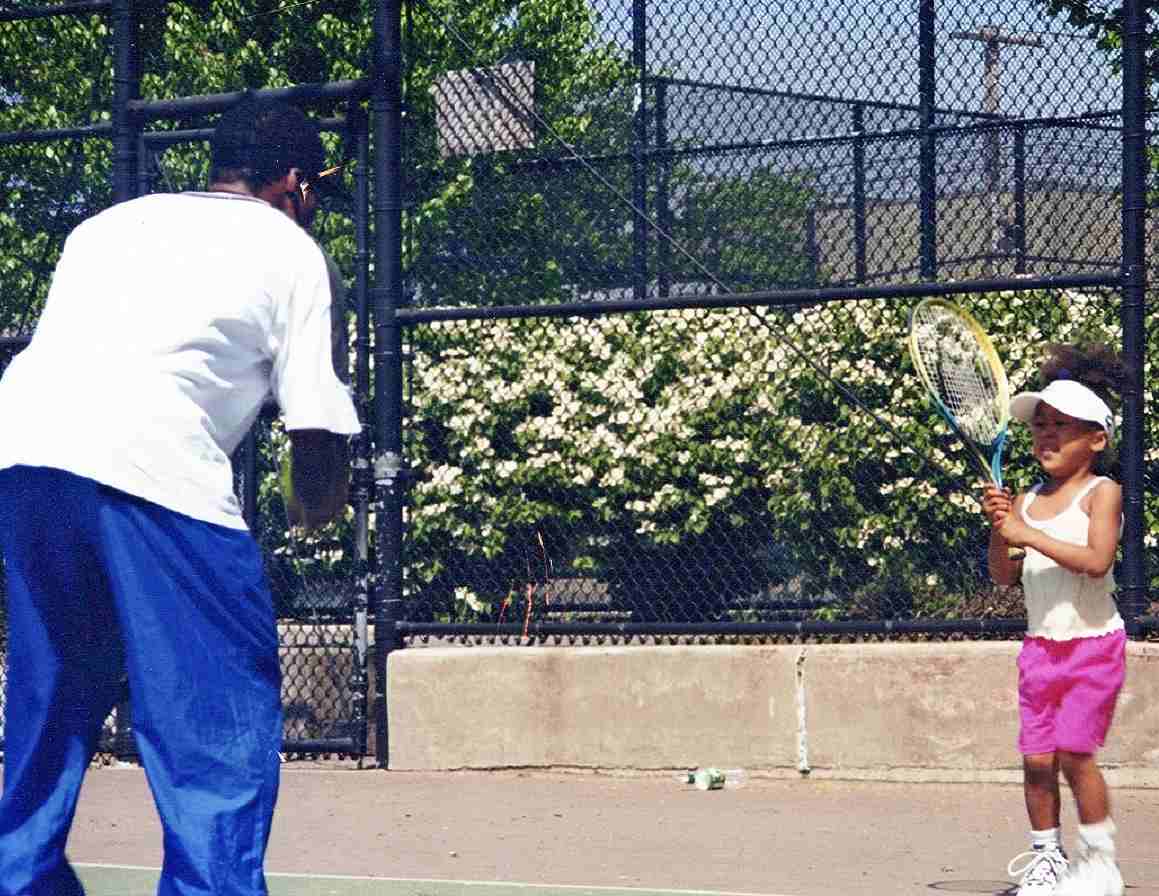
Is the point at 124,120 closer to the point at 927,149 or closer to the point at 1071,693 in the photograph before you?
the point at 927,149

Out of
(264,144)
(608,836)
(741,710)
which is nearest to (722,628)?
(741,710)

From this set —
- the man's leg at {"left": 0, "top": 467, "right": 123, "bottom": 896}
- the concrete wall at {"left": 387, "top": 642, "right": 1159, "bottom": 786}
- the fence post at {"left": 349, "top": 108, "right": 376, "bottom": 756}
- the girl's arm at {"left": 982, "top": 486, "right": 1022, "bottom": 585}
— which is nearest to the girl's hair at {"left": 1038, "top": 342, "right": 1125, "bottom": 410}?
the girl's arm at {"left": 982, "top": 486, "right": 1022, "bottom": 585}

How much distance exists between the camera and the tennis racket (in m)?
5.70

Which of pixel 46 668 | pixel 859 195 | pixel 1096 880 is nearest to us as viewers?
pixel 46 668

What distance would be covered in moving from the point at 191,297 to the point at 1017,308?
5137 millimetres

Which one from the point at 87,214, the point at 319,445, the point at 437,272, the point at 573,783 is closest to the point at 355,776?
the point at 573,783

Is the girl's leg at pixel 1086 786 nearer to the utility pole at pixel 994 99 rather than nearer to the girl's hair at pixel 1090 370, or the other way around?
the girl's hair at pixel 1090 370

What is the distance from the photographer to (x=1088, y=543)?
5.29 metres

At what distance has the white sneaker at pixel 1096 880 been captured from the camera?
516cm

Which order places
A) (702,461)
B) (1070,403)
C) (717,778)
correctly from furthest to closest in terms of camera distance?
(702,461) < (717,778) < (1070,403)

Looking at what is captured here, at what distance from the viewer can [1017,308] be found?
8.16m

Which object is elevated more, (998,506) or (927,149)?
(927,149)

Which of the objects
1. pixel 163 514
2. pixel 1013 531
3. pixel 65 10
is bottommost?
pixel 1013 531

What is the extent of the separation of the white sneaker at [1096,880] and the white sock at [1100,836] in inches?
0.5
